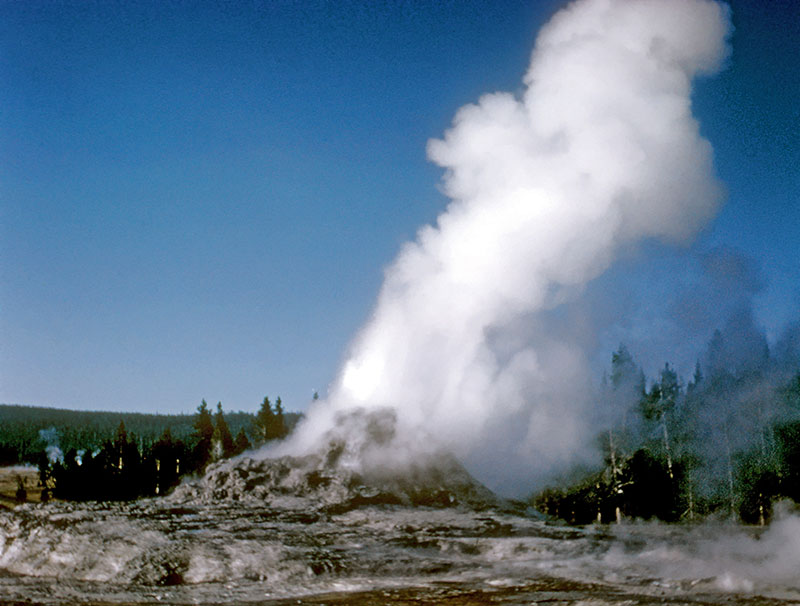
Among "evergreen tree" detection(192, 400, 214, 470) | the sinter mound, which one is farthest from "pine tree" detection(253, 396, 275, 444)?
the sinter mound

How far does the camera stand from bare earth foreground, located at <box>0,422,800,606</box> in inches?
545

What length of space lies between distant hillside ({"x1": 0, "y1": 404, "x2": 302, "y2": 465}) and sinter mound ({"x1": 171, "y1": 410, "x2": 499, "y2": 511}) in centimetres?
5862

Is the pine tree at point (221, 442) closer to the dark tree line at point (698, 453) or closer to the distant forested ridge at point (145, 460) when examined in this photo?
the distant forested ridge at point (145, 460)

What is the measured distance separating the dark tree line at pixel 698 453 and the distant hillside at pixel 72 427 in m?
57.7

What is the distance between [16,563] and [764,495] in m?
40.6

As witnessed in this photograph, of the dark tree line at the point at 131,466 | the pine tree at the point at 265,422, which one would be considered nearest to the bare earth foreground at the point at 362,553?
the dark tree line at the point at 131,466

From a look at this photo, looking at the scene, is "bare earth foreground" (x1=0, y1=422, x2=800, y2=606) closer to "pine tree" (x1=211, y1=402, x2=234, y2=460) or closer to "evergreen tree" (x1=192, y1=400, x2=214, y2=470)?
"pine tree" (x1=211, y1=402, x2=234, y2=460)

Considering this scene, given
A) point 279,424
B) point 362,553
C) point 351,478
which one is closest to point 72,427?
point 279,424

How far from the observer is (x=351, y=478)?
27609 millimetres

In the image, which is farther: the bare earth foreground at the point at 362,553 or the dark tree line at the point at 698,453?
the dark tree line at the point at 698,453

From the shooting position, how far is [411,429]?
31.4 m

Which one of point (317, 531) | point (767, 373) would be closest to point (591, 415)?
point (767, 373)

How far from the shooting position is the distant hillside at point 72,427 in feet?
332

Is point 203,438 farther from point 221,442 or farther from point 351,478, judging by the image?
point 351,478
